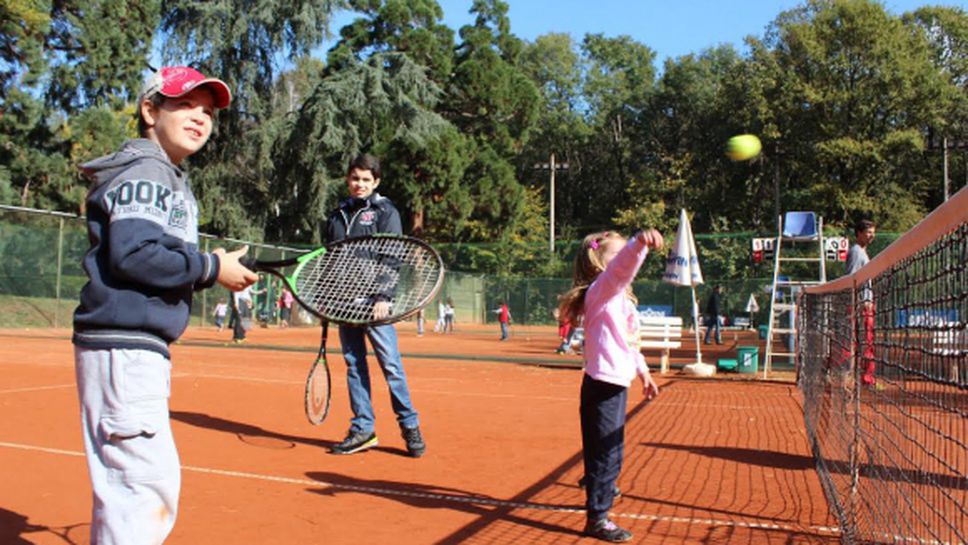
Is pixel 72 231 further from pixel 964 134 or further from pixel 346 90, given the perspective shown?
pixel 964 134

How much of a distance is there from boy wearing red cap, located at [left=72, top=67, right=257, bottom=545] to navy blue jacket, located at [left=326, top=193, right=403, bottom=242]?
9.08 feet

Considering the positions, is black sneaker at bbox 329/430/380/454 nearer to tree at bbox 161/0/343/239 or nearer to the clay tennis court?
the clay tennis court

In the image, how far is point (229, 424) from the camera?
6.37m

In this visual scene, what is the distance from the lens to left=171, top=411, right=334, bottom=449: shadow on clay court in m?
5.73

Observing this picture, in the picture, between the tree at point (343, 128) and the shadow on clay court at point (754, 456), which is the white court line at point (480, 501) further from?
the tree at point (343, 128)

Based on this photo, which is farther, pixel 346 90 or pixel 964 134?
pixel 964 134

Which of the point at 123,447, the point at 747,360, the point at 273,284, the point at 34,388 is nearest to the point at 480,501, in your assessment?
the point at 123,447

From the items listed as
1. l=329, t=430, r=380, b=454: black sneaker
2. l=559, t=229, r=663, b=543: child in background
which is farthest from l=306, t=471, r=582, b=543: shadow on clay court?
l=329, t=430, r=380, b=454: black sneaker

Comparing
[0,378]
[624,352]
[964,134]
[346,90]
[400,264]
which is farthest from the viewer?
[964,134]

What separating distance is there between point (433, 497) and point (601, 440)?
3.48 feet

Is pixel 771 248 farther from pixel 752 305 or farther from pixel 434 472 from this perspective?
pixel 434 472

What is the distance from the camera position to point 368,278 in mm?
4285

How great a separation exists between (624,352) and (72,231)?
19.9 m

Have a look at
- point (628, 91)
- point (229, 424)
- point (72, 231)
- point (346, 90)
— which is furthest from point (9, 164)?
point (628, 91)
